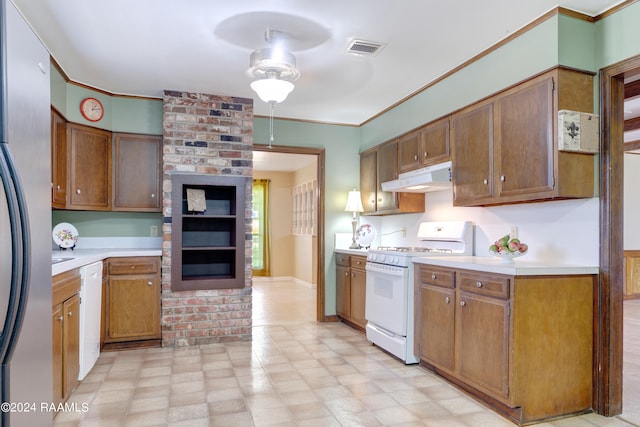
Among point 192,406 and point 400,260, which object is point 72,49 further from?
point 400,260

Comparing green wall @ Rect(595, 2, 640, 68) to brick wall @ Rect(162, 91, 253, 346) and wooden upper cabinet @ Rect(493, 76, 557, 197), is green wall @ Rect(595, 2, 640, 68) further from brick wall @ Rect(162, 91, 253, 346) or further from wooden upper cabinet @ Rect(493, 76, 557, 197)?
brick wall @ Rect(162, 91, 253, 346)

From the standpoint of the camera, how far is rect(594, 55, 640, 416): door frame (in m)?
2.45

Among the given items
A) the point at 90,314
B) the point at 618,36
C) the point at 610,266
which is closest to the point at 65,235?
the point at 90,314

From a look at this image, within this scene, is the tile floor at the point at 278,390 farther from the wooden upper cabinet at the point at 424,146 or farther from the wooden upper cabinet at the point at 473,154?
the wooden upper cabinet at the point at 424,146

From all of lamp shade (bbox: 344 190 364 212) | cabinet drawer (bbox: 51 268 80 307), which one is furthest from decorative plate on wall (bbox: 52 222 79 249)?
lamp shade (bbox: 344 190 364 212)

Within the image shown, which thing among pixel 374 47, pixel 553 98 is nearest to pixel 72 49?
pixel 374 47

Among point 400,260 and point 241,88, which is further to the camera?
point 241,88

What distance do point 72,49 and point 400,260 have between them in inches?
118

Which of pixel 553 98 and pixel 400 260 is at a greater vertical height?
pixel 553 98

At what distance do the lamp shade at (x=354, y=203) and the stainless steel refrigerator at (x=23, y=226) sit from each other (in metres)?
3.64

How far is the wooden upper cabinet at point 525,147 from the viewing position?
8.18 ft

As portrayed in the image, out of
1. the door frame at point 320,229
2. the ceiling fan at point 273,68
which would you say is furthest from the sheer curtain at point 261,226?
the ceiling fan at point 273,68

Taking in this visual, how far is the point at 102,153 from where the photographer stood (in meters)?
4.08

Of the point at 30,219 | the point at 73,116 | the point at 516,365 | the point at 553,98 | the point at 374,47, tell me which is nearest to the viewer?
the point at 30,219
